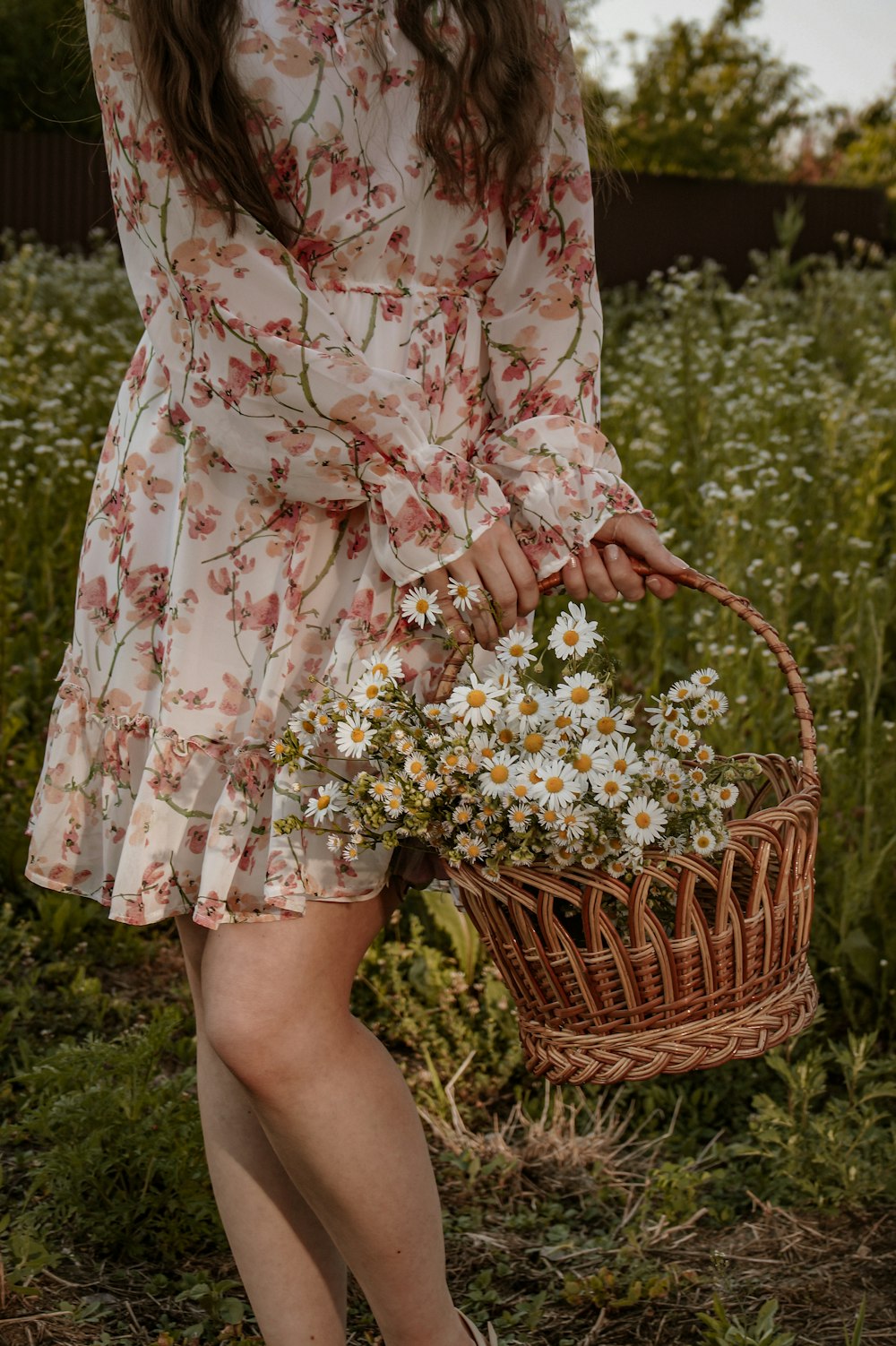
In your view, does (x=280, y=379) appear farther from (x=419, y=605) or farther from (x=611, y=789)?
(x=611, y=789)

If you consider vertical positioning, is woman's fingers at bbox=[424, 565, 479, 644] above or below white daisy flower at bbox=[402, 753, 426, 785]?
above

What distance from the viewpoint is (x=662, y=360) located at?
4621 millimetres

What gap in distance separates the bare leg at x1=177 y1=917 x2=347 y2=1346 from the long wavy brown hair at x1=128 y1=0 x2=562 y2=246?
0.87 metres

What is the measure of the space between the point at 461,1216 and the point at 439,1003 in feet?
1.59

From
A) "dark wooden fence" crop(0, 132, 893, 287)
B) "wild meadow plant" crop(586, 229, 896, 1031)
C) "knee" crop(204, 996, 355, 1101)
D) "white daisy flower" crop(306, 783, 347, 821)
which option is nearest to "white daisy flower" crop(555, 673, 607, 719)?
"white daisy flower" crop(306, 783, 347, 821)

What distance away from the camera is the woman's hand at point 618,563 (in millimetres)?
1493

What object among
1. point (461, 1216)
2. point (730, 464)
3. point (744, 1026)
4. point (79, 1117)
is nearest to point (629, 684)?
point (730, 464)

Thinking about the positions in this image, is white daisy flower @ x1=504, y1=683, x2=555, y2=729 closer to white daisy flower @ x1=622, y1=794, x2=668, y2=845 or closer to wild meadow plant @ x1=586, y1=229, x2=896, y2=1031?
white daisy flower @ x1=622, y1=794, x2=668, y2=845

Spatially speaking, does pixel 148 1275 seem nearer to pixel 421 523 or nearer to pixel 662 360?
pixel 421 523

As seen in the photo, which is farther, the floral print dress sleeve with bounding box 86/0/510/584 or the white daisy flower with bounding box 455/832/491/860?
the floral print dress sleeve with bounding box 86/0/510/584

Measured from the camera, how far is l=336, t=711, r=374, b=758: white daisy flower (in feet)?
4.22

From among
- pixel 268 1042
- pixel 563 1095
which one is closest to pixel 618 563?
pixel 268 1042

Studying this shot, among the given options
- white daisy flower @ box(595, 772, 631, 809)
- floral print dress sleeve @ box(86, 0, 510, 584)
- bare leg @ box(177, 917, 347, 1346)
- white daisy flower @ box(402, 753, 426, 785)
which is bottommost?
bare leg @ box(177, 917, 347, 1346)

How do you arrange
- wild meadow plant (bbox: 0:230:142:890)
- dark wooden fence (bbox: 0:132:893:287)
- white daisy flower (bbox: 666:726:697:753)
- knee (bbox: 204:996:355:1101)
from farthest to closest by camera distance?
dark wooden fence (bbox: 0:132:893:287) < wild meadow plant (bbox: 0:230:142:890) < white daisy flower (bbox: 666:726:697:753) < knee (bbox: 204:996:355:1101)
